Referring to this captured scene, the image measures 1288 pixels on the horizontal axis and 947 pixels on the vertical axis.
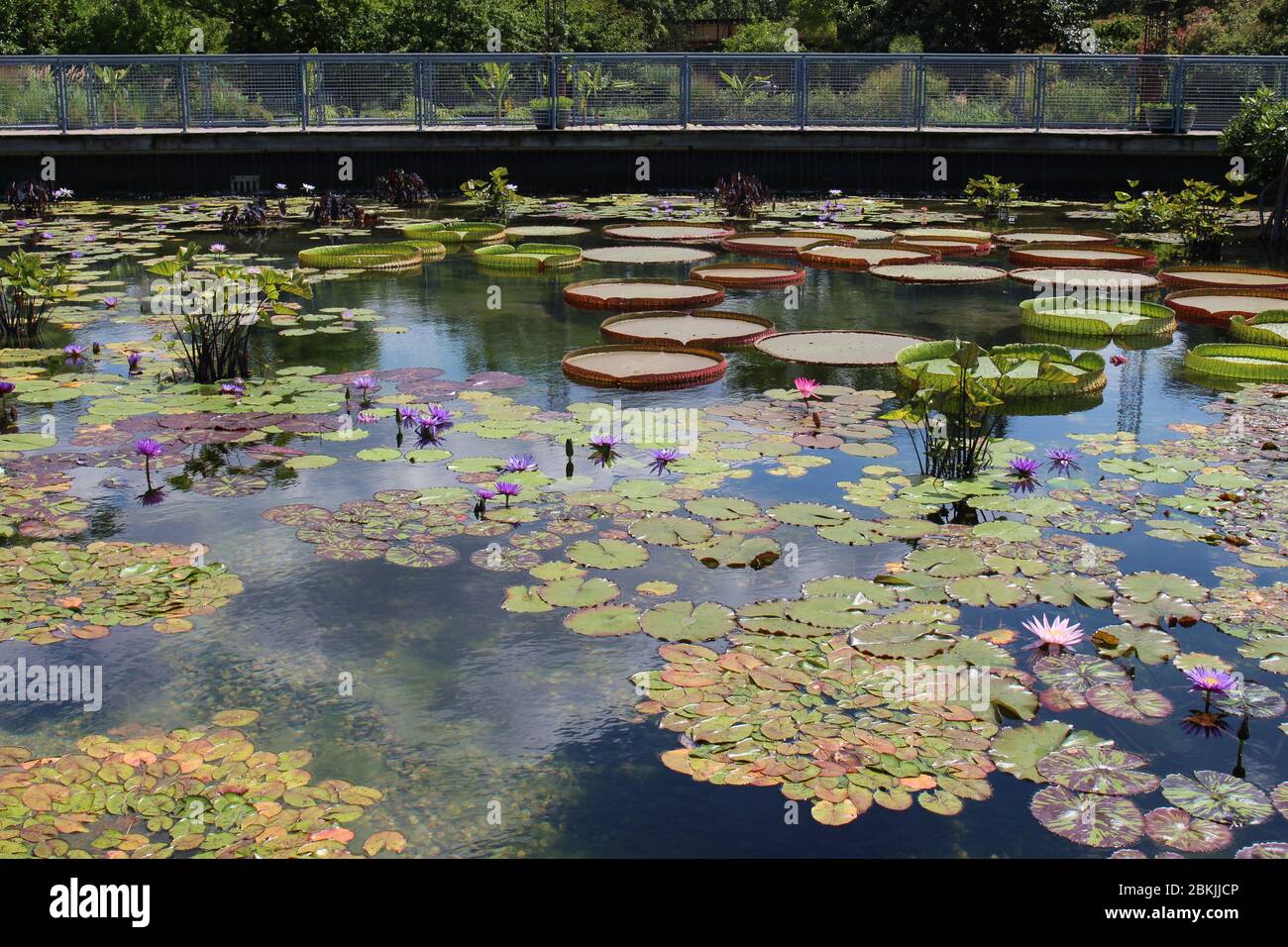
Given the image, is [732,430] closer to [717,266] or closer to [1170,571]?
[1170,571]

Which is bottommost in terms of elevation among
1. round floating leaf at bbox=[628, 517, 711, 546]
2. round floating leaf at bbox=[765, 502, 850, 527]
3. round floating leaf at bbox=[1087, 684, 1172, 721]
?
round floating leaf at bbox=[1087, 684, 1172, 721]

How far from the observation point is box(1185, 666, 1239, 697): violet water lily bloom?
10.4ft

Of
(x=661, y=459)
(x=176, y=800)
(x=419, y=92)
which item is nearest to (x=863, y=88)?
(x=419, y=92)

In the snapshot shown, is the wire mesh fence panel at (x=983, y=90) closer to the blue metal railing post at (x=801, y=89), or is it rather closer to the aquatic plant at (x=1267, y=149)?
the blue metal railing post at (x=801, y=89)

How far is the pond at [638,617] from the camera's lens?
9.36 feet

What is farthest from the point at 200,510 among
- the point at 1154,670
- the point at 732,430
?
the point at 1154,670

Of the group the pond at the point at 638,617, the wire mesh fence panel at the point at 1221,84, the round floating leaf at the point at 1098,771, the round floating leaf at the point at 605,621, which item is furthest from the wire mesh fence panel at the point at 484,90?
the round floating leaf at the point at 1098,771

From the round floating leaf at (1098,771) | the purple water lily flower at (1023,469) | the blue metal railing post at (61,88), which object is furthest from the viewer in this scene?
the blue metal railing post at (61,88)

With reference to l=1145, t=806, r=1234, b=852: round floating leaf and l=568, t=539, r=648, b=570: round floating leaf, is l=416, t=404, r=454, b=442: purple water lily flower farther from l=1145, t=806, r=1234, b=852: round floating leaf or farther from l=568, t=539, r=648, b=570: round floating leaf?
l=1145, t=806, r=1234, b=852: round floating leaf

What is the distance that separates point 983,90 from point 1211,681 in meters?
14.2

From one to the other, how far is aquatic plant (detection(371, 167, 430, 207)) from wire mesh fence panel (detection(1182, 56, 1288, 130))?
919 cm

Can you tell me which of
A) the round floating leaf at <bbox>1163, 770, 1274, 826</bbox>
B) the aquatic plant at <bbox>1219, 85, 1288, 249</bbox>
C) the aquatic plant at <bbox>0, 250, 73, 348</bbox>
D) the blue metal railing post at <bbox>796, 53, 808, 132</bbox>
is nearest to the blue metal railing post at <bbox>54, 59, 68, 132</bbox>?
the aquatic plant at <bbox>0, 250, 73, 348</bbox>

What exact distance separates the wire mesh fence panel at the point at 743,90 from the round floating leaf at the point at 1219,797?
14.3 meters

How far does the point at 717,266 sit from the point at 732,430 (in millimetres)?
4200
